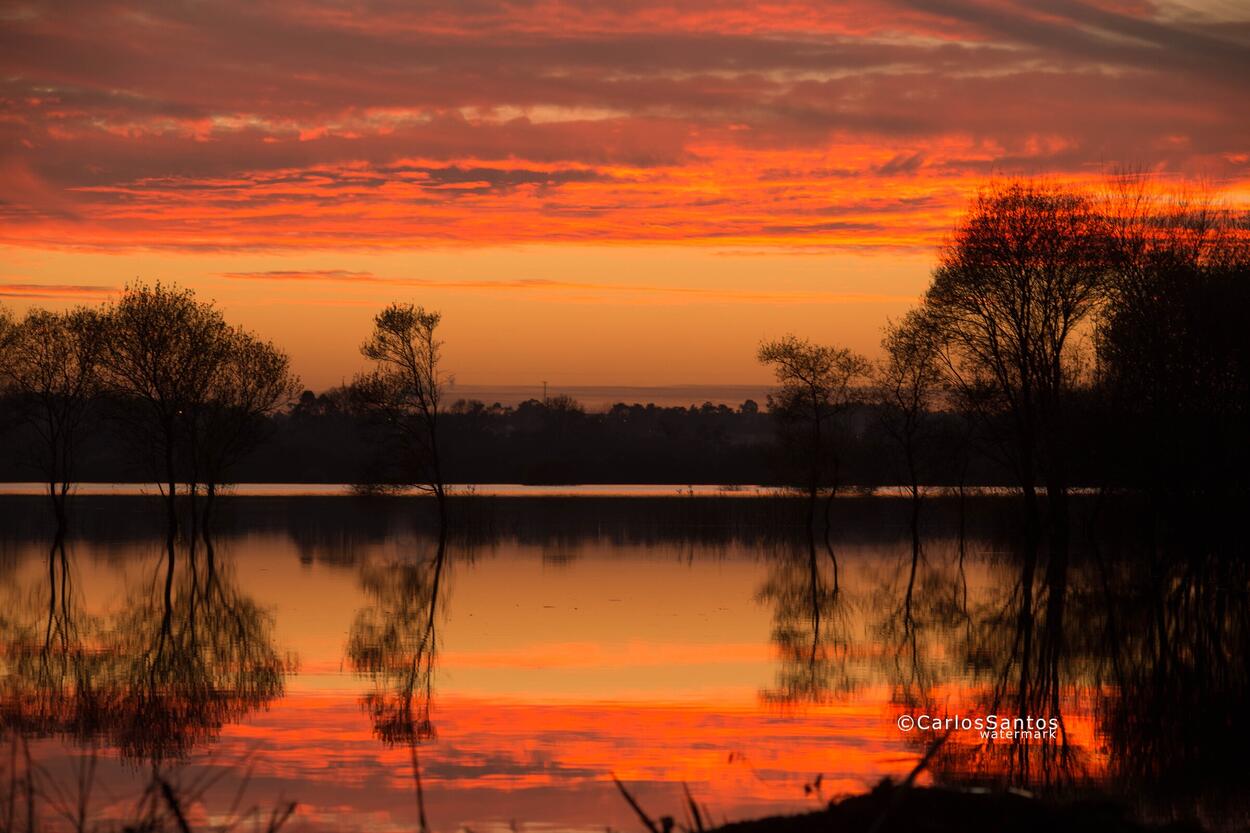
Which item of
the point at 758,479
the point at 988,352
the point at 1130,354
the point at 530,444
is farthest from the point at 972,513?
the point at 530,444

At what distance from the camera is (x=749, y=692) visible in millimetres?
20062

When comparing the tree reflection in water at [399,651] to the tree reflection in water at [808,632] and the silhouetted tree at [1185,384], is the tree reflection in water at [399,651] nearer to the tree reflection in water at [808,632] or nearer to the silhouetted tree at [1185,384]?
the tree reflection in water at [808,632]

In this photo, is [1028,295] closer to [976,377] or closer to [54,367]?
[976,377]

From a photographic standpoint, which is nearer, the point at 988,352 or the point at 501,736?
the point at 501,736

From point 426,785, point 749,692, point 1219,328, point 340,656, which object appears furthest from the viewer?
point 1219,328

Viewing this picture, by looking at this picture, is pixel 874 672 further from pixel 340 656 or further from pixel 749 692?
pixel 340 656

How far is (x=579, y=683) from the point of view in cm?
2088

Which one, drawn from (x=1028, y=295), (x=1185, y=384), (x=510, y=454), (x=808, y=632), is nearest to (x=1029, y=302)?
(x=1028, y=295)

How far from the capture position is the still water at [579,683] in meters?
13.8

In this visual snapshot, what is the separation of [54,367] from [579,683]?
48.6m

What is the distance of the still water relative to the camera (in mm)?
13766

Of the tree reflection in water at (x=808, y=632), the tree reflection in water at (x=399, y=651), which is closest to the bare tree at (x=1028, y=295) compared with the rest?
the tree reflection in water at (x=808, y=632)

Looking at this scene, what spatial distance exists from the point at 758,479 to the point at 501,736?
144 meters

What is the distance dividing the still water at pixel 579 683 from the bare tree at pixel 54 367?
16582 mm
